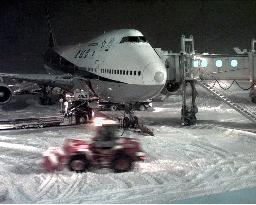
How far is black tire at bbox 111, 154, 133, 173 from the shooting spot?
621 inches

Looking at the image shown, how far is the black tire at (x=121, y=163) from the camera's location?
15773 millimetres

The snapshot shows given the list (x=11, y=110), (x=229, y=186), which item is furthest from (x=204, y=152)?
(x=11, y=110)

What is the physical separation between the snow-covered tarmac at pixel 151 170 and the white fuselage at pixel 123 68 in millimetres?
2564

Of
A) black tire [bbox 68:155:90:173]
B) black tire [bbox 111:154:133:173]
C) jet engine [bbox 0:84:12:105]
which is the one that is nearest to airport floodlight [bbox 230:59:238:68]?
black tire [bbox 111:154:133:173]

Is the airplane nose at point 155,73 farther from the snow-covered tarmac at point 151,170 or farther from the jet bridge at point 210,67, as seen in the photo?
the jet bridge at point 210,67

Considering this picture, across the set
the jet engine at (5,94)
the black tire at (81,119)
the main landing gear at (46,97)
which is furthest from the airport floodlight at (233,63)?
the main landing gear at (46,97)

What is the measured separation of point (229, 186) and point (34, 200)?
627 centimetres

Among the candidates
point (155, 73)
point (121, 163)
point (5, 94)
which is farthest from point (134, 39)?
point (121, 163)

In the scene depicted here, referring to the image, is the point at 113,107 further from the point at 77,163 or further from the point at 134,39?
the point at 77,163

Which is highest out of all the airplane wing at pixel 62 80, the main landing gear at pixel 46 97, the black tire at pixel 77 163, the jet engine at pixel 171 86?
the airplane wing at pixel 62 80

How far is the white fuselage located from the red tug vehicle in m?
7.76

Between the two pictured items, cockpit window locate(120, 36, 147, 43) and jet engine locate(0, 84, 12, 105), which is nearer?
cockpit window locate(120, 36, 147, 43)

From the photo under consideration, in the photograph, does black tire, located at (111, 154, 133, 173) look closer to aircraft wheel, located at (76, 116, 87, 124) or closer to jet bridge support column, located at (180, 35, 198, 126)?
jet bridge support column, located at (180, 35, 198, 126)

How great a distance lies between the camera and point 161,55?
27172 millimetres
